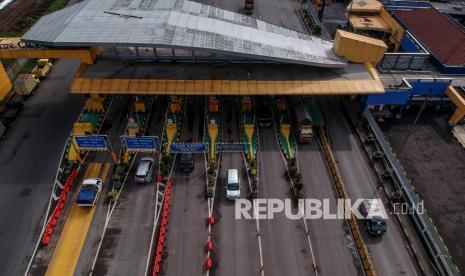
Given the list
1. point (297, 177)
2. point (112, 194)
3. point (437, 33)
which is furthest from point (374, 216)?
point (437, 33)

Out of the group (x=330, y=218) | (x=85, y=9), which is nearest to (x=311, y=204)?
(x=330, y=218)

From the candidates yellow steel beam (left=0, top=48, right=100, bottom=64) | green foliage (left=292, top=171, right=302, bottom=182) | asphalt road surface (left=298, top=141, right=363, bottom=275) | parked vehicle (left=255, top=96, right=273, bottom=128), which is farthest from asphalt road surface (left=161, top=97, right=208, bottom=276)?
yellow steel beam (left=0, top=48, right=100, bottom=64)

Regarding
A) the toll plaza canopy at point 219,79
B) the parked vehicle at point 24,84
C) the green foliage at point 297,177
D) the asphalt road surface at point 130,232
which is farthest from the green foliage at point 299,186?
the parked vehicle at point 24,84

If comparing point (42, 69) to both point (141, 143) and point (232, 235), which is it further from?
point (232, 235)

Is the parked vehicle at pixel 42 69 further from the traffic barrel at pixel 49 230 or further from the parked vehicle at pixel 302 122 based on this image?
the parked vehicle at pixel 302 122

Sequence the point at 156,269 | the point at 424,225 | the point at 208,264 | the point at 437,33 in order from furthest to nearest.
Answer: the point at 437,33 < the point at 424,225 < the point at 208,264 < the point at 156,269

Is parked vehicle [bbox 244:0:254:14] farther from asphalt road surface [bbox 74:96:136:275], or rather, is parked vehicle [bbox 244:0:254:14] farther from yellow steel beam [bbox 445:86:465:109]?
yellow steel beam [bbox 445:86:465:109]
